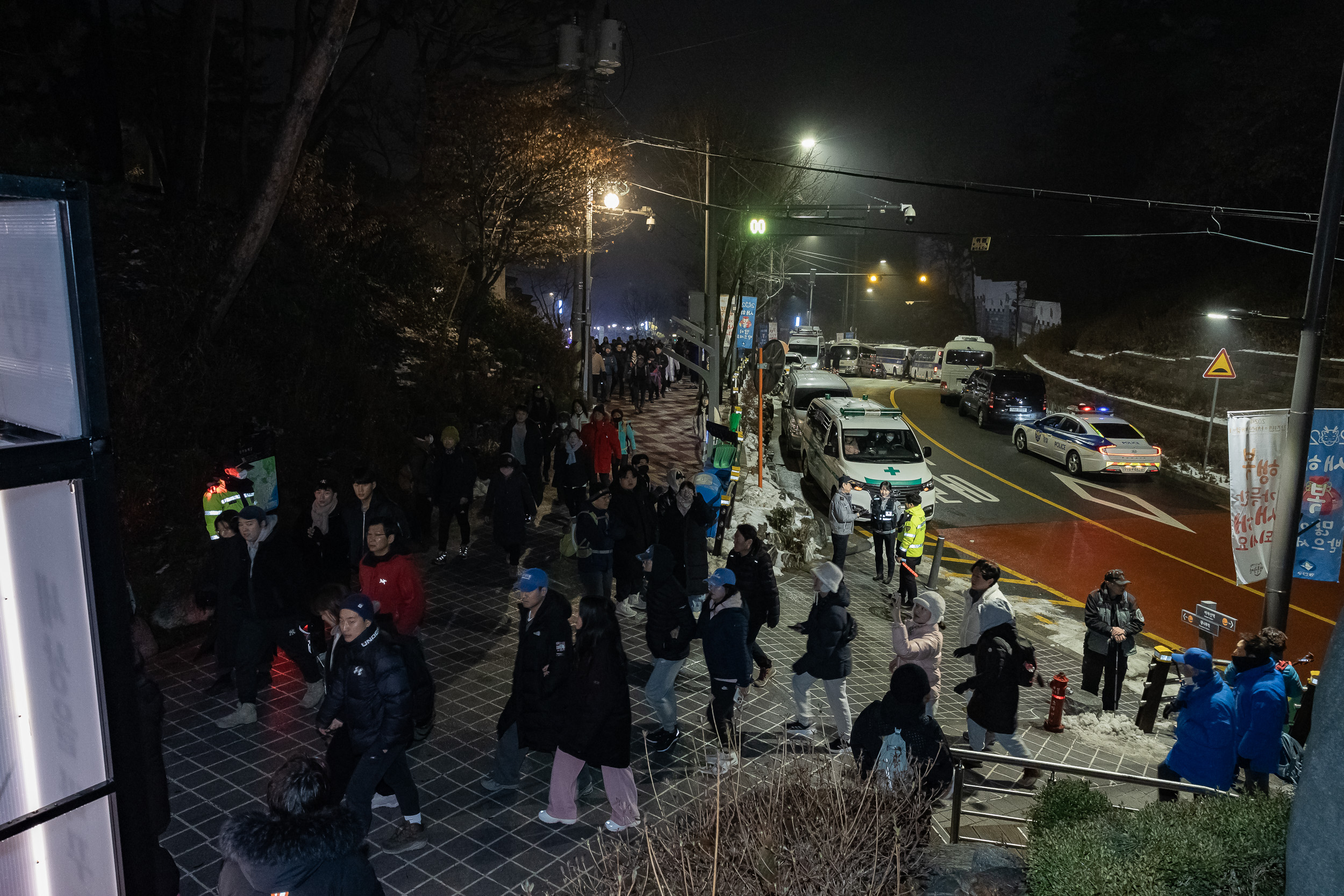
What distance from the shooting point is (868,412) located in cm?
1838

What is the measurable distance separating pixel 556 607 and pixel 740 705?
2297 millimetres

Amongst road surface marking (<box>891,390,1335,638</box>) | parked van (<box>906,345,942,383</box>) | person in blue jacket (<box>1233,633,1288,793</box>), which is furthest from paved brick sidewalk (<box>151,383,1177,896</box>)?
parked van (<box>906,345,942,383</box>)

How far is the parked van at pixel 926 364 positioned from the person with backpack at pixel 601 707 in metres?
39.9

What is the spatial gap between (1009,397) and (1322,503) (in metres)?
20.7

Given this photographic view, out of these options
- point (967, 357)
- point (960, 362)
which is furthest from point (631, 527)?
point (967, 357)

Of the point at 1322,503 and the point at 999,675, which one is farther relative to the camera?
the point at 1322,503

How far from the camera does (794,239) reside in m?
42.3

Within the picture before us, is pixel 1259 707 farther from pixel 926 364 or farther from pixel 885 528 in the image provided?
pixel 926 364

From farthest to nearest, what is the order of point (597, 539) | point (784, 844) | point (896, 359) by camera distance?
point (896, 359) < point (597, 539) < point (784, 844)

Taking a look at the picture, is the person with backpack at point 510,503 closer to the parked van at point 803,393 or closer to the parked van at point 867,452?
the parked van at point 867,452

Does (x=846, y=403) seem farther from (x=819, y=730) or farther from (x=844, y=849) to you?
(x=844, y=849)

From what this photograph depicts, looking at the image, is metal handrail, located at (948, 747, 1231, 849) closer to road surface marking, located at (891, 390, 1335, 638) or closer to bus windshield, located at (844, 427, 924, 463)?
road surface marking, located at (891, 390, 1335, 638)

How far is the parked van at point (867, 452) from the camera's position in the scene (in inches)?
641

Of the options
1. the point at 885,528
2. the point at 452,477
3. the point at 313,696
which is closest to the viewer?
the point at 313,696
